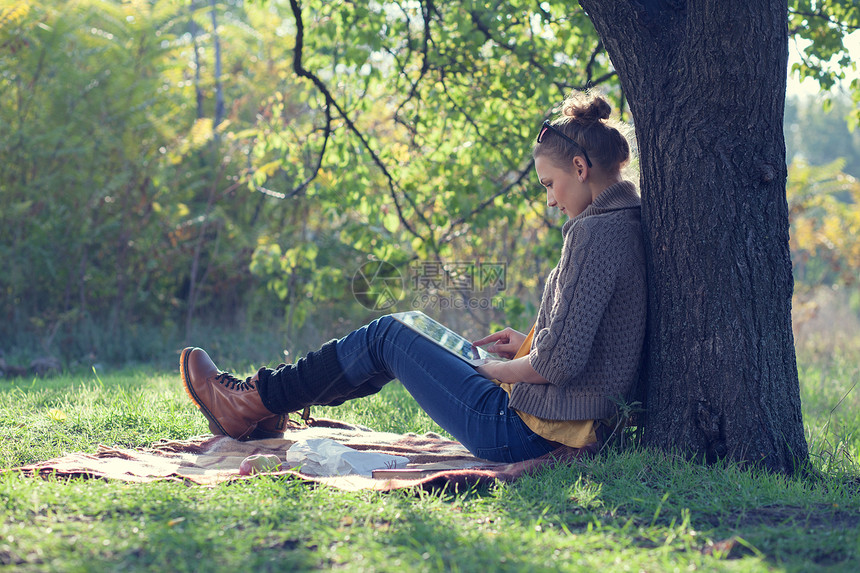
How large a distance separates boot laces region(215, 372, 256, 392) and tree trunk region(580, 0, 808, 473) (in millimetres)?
1752

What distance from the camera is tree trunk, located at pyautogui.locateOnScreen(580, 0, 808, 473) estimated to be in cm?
257

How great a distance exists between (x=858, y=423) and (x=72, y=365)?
5.76 meters

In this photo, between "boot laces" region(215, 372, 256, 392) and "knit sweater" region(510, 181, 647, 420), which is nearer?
"knit sweater" region(510, 181, 647, 420)

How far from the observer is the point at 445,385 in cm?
285

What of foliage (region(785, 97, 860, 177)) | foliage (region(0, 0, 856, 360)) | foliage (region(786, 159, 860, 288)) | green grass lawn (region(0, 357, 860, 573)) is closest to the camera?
green grass lawn (region(0, 357, 860, 573))

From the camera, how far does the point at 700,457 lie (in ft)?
8.66

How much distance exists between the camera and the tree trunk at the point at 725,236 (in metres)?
2.57

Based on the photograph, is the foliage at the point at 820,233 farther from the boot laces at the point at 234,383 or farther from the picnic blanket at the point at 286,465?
the boot laces at the point at 234,383

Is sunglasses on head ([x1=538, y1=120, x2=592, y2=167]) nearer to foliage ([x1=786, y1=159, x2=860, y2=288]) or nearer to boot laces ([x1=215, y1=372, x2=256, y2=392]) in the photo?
boot laces ([x1=215, y1=372, x2=256, y2=392])

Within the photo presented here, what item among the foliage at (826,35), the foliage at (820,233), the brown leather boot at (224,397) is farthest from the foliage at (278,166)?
the foliage at (820,233)

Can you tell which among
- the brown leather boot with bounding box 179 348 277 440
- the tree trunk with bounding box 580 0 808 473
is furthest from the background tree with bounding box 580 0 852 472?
the brown leather boot with bounding box 179 348 277 440

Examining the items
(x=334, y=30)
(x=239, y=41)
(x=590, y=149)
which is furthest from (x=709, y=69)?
(x=239, y=41)

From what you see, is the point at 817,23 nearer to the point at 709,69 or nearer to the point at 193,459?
the point at 709,69

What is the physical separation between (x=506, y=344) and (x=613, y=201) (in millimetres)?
792
